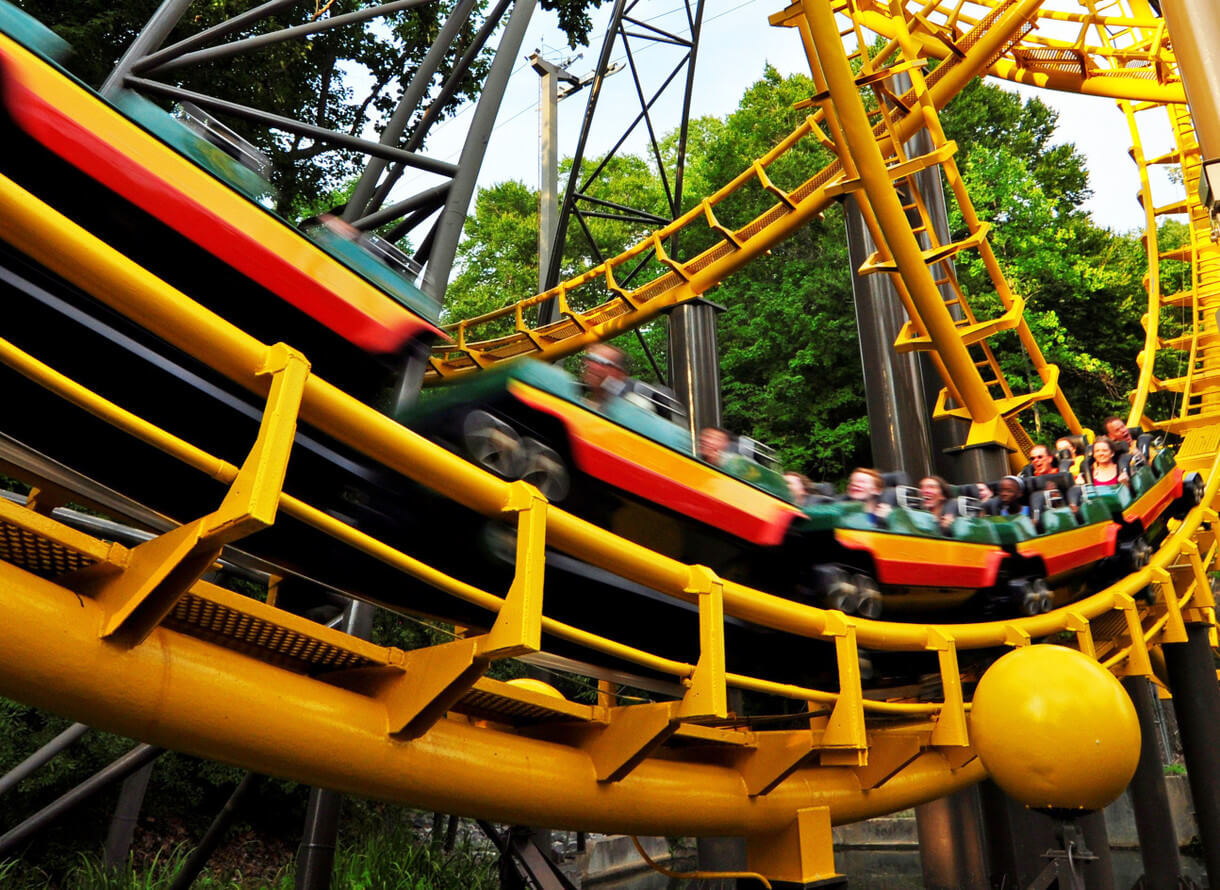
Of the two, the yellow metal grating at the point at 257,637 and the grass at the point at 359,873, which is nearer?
the yellow metal grating at the point at 257,637

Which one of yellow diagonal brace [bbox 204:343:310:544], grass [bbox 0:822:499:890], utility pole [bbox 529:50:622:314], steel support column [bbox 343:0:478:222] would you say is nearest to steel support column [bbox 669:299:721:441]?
utility pole [bbox 529:50:622:314]

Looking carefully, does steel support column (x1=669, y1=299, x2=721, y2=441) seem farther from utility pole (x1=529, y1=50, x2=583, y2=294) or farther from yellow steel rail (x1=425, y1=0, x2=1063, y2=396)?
utility pole (x1=529, y1=50, x2=583, y2=294)

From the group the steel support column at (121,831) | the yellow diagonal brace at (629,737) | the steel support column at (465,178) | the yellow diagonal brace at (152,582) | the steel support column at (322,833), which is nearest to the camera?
the yellow diagonal brace at (152,582)

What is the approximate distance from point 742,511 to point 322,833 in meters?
2.32

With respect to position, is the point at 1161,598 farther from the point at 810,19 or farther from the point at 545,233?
the point at 545,233

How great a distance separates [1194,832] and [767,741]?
43.0 feet

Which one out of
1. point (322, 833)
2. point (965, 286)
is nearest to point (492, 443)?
point (322, 833)

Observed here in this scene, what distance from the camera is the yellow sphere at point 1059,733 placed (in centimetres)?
282

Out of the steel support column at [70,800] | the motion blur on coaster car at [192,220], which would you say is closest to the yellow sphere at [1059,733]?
the motion blur on coaster car at [192,220]

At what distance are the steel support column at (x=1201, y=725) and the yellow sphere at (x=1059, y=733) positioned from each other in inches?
168

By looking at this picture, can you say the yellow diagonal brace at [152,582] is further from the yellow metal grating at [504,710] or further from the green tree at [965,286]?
the green tree at [965,286]

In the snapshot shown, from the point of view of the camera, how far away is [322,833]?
404cm

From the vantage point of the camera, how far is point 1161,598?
273 inches

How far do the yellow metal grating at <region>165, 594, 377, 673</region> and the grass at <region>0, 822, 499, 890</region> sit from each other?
14.6ft
